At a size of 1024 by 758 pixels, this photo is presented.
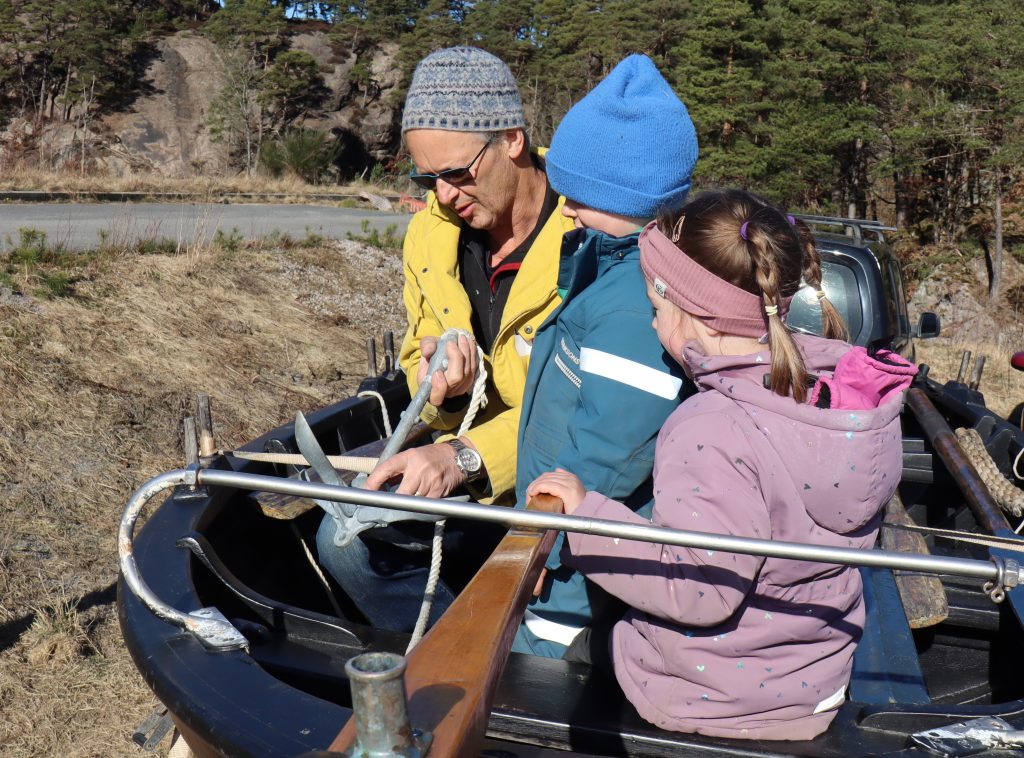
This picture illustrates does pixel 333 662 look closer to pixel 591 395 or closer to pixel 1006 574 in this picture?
pixel 591 395

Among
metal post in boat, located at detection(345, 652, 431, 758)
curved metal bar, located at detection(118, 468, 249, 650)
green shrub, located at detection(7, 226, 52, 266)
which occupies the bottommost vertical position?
green shrub, located at detection(7, 226, 52, 266)

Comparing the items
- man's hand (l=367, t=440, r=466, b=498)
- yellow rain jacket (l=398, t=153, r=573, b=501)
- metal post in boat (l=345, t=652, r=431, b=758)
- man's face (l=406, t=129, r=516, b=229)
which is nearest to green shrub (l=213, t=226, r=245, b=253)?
yellow rain jacket (l=398, t=153, r=573, b=501)

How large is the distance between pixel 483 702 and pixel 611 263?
1.13m

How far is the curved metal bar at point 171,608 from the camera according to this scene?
6.30 ft

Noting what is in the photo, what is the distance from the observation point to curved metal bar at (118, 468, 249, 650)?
192 cm

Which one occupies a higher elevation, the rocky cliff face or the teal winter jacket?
the teal winter jacket

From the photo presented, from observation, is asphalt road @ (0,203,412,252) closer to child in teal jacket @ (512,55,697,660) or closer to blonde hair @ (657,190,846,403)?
child in teal jacket @ (512,55,697,660)

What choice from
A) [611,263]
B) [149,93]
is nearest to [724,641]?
[611,263]

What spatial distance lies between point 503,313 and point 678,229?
1024 mm

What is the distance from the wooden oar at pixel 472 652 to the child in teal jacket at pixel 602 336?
0.24 m

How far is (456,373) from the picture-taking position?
8.71 feet

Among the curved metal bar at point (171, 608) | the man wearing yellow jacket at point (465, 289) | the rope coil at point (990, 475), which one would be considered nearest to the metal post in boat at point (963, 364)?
the rope coil at point (990, 475)

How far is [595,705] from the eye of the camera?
1.94 m

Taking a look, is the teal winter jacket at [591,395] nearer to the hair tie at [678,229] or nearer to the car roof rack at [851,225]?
the hair tie at [678,229]
